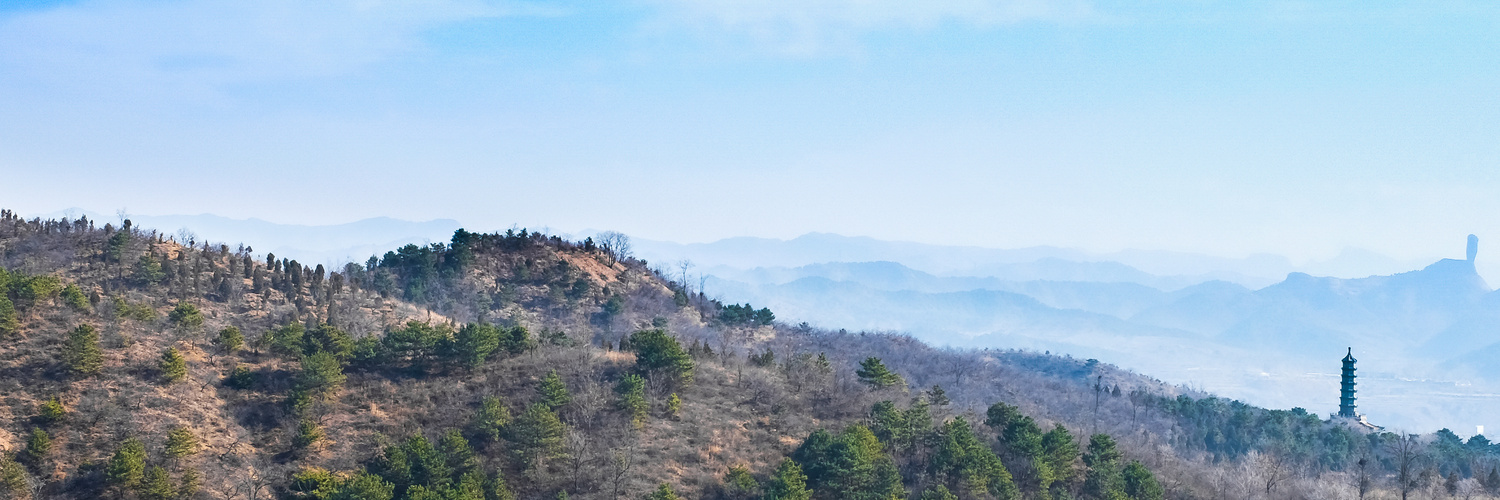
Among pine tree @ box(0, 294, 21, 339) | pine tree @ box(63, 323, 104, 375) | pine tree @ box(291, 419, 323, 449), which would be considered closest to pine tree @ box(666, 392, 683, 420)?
pine tree @ box(291, 419, 323, 449)

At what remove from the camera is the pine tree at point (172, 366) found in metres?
41.5

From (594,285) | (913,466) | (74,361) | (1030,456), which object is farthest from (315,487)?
(594,285)

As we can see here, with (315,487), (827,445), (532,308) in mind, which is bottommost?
(315,487)

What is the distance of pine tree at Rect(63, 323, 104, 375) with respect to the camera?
131 ft

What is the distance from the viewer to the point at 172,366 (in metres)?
41.6

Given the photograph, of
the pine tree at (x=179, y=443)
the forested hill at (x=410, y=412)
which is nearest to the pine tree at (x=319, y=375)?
the forested hill at (x=410, y=412)

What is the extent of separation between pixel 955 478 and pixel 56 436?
39707 mm

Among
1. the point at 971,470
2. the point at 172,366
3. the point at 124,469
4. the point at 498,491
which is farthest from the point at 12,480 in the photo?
the point at 971,470

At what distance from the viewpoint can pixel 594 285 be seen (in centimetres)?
7975

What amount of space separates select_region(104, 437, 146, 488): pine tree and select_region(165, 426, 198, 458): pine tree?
145 centimetres

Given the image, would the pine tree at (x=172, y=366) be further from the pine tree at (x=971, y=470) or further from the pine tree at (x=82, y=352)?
the pine tree at (x=971, y=470)

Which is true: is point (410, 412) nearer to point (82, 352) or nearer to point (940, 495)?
point (82, 352)

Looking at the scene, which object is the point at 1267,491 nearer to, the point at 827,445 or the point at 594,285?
the point at 827,445

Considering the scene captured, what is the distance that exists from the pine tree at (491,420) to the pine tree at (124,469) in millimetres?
13536
